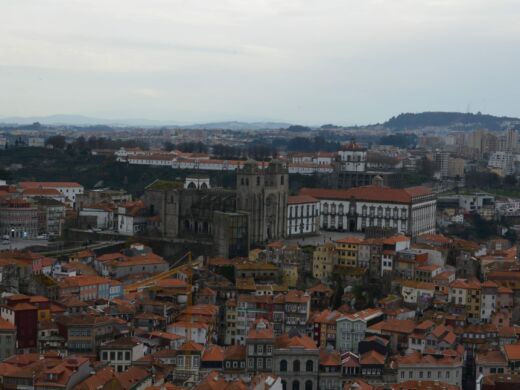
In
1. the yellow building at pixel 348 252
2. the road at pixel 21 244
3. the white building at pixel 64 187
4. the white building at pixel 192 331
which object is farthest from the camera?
the white building at pixel 64 187

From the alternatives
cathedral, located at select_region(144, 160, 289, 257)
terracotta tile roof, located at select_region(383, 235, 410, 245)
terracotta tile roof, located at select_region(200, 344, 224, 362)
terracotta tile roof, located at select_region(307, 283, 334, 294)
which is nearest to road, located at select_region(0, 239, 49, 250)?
cathedral, located at select_region(144, 160, 289, 257)

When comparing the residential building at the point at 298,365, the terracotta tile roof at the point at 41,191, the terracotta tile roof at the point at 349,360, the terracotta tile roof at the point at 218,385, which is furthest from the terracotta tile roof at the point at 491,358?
the terracotta tile roof at the point at 41,191

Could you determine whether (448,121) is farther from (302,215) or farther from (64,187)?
(302,215)

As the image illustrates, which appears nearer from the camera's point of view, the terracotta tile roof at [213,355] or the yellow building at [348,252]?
the terracotta tile roof at [213,355]

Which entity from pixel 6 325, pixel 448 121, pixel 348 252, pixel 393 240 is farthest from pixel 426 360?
pixel 448 121

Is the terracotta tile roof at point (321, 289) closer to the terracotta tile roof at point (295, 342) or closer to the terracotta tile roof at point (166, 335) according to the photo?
the terracotta tile roof at point (295, 342)
